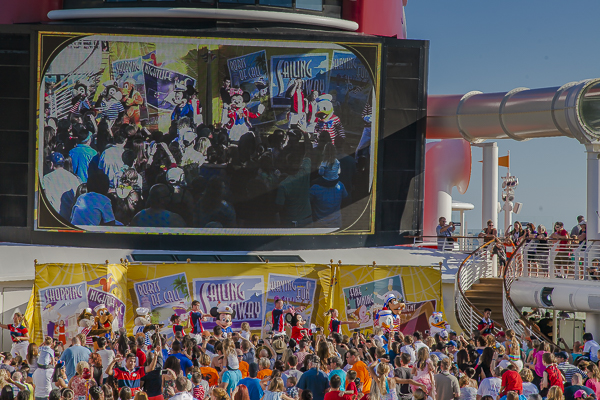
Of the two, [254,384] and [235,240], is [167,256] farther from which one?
[254,384]

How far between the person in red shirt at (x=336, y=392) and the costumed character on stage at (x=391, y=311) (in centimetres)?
787

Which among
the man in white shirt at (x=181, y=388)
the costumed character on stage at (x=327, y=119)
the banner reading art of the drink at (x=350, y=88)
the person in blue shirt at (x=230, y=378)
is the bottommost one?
the person in blue shirt at (x=230, y=378)

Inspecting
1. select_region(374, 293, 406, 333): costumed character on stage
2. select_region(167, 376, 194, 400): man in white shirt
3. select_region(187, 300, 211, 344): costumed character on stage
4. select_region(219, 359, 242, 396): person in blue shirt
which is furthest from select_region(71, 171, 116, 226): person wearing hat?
select_region(167, 376, 194, 400): man in white shirt

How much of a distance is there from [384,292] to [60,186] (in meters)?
11.1

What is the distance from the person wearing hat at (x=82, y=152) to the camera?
2362 cm

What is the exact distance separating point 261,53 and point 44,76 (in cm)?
700

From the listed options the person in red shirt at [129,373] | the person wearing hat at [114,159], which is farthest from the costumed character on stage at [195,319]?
the person wearing hat at [114,159]

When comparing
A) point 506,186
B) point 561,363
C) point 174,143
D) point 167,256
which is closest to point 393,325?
point 561,363

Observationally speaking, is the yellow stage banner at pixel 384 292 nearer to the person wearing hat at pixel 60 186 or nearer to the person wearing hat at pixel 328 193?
the person wearing hat at pixel 328 193

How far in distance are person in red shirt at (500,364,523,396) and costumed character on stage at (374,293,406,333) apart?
22.8 ft

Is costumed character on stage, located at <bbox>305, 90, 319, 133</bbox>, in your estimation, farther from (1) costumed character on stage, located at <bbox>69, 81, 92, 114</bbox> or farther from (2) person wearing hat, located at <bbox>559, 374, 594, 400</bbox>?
(2) person wearing hat, located at <bbox>559, 374, 594, 400</bbox>

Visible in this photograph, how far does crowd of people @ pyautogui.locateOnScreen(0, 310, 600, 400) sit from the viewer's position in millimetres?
9992

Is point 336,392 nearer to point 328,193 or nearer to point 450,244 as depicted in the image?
point 328,193

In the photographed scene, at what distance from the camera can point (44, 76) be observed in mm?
23750
